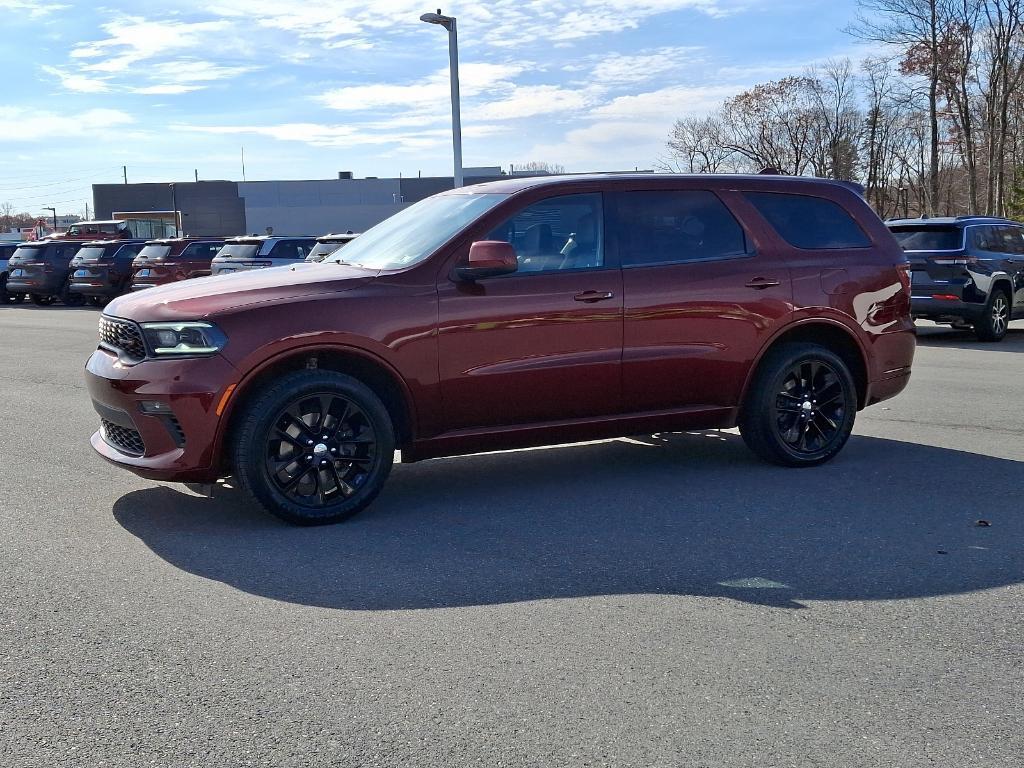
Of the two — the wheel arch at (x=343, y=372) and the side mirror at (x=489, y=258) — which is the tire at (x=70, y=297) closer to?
the wheel arch at (x=343, y=372)

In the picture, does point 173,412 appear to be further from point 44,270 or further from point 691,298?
point 44,270

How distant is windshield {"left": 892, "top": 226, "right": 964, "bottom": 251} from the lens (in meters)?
15.2

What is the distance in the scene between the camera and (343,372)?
5.98 meters

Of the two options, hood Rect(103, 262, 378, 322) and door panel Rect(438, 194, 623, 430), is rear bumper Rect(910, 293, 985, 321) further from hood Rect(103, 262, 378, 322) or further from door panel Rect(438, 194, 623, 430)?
hood Rect(103, 262, 378, 322)

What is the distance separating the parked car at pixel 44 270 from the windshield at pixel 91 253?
0.79 metres

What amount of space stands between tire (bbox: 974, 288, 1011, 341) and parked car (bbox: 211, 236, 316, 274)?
13532mm

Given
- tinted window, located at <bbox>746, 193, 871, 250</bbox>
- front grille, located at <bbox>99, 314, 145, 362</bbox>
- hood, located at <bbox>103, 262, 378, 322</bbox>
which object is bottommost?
front grille, located at <bbox>99, 314, 145, 362</bbox>

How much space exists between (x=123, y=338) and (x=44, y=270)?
25.9 m

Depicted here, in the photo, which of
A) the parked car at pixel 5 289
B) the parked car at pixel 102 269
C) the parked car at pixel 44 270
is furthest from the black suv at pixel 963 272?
the parked car at pixel 5 289

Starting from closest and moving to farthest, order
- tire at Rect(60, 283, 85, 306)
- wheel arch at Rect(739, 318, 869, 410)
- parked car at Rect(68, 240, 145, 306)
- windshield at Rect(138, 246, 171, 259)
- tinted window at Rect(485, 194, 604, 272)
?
1. tinted window at Rect(485, 194, 604, 272)
2. wheel arch at Rect(739, 318, 869, 410)
3. windshield at Rect(138, 246, 171, 259)
4. parked car at Rect(68, 240, 145, 306)
5. tire at Rect(60, 283, 85, 306)

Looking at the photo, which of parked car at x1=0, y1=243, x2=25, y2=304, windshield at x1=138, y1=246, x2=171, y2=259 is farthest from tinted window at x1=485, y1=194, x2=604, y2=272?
parked car at x1=0, y1=243, x2=25, y2=304

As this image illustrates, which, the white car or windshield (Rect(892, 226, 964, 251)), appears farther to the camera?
the white car

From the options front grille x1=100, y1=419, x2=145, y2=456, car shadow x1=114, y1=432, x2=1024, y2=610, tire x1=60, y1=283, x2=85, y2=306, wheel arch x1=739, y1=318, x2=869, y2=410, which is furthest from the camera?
tire x1=60, y1=283, x2=85, y2=306

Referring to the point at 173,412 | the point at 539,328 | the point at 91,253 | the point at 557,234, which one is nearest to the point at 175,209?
the point at 91,253
